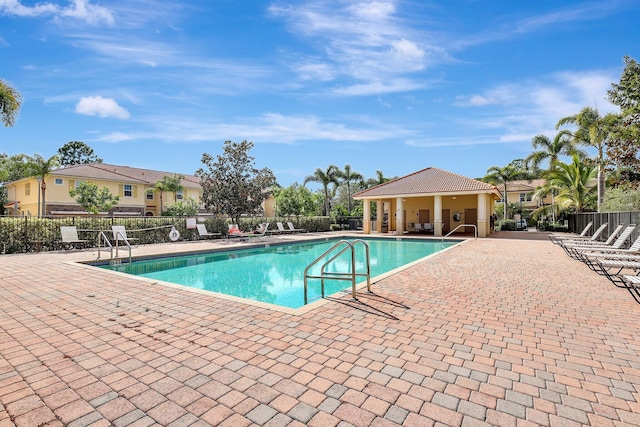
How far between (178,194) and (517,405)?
41.1 m

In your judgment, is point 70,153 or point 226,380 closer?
point 226,380

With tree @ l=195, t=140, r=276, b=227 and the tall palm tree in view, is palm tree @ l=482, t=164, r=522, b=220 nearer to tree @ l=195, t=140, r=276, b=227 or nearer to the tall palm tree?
the tall palm tree

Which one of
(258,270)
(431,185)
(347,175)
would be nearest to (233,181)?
(258,270)

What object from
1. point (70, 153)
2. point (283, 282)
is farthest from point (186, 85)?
point (70, 153)

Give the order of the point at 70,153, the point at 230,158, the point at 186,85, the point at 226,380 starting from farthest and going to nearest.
Result: the point at 70,153 → the point at 230,158 → the point at 186,85 → the point at 226,380

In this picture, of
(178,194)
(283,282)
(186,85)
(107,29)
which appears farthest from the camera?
(178,194)

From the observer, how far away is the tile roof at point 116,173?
3134 centimetres

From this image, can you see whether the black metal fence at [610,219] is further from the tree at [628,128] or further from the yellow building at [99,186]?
the yellow building at [99,186]

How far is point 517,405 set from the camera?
7.99 feet

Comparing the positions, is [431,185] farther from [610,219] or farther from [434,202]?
[610,219]

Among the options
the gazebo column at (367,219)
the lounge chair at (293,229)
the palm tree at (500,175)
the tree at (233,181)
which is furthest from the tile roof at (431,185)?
the palm tree at (500,175)

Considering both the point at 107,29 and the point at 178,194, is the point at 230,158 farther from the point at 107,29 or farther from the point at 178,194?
the point at 178,194

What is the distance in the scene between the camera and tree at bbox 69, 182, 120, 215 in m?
29.0

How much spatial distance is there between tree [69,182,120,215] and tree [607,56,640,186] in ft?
117
